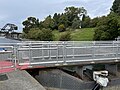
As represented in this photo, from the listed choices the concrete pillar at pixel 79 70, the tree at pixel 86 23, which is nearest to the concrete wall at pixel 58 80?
the concrete pillar at pixel 79 70

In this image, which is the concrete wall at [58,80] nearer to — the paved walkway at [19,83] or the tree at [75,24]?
the paved walkway at [19,83]

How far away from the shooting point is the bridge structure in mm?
9977

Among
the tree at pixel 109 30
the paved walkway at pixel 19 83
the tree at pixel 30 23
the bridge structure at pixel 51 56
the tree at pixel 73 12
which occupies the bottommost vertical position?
the paved walkway at pixel 19 83

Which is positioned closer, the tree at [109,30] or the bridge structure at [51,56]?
the bridge structure at [51,56]

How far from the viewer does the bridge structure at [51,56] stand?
998 centimetres

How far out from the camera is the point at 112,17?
49688mm

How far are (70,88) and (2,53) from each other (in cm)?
362

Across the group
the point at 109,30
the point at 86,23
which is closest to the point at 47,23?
the point at 86,23

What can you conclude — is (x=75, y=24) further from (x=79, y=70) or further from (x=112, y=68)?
(x=79, y=70)

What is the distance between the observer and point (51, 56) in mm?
11805

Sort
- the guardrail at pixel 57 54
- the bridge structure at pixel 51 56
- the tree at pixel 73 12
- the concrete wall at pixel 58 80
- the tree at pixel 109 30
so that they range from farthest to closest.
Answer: the tree at pixel 73 12, the tree at pixel 109 30, the concrete wall at pixel 58 80, the guardrail at pixel 57 54, the bridge structure at pixel 51 56

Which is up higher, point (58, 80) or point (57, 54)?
point (57, 54)

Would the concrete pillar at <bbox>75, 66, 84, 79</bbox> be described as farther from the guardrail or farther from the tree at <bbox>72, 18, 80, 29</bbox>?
the tree at <bbox>72, 18, 80, 29</bbox>

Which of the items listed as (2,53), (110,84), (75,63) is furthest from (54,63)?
(110,84)
